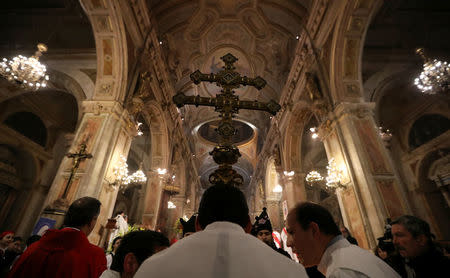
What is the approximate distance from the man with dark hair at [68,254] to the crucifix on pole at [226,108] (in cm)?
130

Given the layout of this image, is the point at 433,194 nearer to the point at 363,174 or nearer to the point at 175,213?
the point at 363,174

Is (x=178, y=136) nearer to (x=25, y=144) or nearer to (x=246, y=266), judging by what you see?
(x=25, y=144)

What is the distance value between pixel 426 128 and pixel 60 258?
13199 millimetres

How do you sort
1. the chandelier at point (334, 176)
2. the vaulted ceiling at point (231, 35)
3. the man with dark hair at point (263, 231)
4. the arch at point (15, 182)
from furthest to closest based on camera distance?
the vaulted ceiling at point (231, 35), the arch at point (15, 182), the chandelier at point (334, 176), the man with dark hair at point (263, 231)

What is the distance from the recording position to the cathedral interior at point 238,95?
6.38 metres

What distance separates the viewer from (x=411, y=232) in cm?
208

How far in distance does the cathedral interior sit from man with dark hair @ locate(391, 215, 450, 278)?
3947 mm

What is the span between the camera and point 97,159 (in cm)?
620

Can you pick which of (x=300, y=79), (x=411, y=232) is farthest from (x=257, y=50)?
(x=411, y=232)

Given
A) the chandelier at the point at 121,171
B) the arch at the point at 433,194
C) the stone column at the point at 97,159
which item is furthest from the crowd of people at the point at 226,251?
the arch at the point at 433,194

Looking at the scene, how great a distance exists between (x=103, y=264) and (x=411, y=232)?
9.76 ft

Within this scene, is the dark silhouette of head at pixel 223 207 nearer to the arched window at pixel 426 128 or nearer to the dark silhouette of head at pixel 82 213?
the dark silhouette of head at pixel 82 213

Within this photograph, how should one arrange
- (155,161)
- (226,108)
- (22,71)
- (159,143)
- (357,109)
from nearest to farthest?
(226,108) → (22,71) → (357,109) → (155,161) → (159,143)

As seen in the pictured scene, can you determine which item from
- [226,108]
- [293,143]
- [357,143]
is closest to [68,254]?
[226,108]
